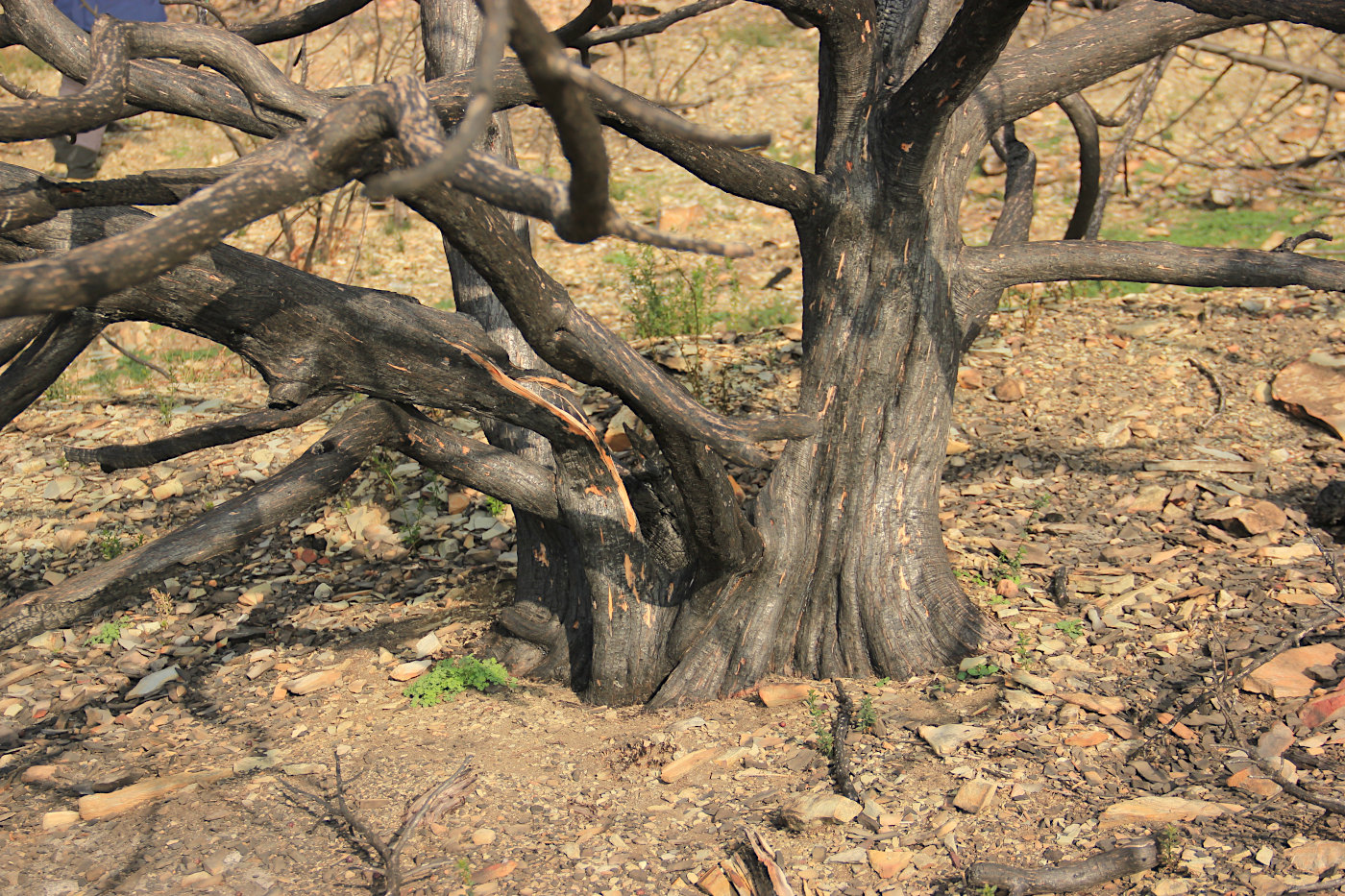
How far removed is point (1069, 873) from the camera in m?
2.57

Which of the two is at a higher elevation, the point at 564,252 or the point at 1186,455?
the point at 564,252

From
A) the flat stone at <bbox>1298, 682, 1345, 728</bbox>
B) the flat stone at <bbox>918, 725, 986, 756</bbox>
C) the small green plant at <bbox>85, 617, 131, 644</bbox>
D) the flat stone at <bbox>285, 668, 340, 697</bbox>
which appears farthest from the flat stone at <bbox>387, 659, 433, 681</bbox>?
the flat stone at <bbox>1298, 682, 1345, 728</bbox>

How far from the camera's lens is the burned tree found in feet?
8.00

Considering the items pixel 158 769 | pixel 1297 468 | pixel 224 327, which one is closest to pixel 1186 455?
pixel 1297 468

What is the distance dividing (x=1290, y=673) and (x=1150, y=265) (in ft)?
4.82

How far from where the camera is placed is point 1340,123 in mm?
10406

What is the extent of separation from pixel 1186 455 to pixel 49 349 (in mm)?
5067

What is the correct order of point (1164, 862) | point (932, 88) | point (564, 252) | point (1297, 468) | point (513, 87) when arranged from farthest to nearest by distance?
point (564, 252), point (1297, 468), point (513, 87), point (932, 88), point (1164, 862)

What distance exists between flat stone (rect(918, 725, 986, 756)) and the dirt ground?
0.09 ft

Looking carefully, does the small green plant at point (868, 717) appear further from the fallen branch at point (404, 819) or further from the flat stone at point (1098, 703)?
the fallen branch at point (404, 819)

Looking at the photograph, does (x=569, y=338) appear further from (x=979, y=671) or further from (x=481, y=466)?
(x=979, y=671)

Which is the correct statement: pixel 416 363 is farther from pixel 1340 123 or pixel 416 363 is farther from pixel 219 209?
pixel 1340 123

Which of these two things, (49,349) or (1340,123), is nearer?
(49,349)

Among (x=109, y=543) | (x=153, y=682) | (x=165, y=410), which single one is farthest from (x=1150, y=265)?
(x=165, y=410)
